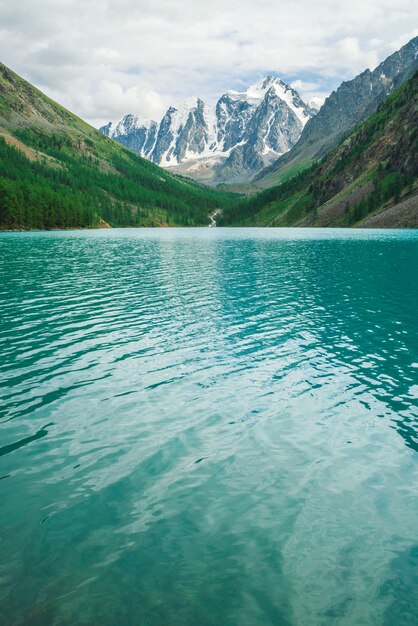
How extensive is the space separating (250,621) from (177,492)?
473cm

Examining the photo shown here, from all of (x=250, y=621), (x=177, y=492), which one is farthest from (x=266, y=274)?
(x=250, y=621)

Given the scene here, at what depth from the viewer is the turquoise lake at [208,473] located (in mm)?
8891

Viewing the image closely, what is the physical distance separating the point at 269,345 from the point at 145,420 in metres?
12.0

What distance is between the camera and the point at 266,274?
2344 inches

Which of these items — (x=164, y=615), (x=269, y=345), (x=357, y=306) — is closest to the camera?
(x=164, y=615)

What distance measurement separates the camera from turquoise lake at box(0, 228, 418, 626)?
8891mm

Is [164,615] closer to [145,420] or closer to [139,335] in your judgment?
[145,420]

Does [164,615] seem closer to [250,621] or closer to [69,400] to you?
[250,621]

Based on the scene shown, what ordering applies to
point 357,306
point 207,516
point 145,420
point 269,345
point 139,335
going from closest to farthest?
1. point 207,516
2. point 145,420
3. point 269,345
4. point 139,335
5. point 357,306

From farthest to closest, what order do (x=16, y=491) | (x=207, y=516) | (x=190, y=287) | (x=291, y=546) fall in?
(x=190, y=287), (x=16, y=491), (x=207, y=516), (x=291, y=546)

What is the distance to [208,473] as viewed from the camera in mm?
13688

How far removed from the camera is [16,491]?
41.2 feet

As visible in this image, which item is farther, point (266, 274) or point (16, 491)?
point (266, 274)

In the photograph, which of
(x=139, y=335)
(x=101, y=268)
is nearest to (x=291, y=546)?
(x=139, y=335)
